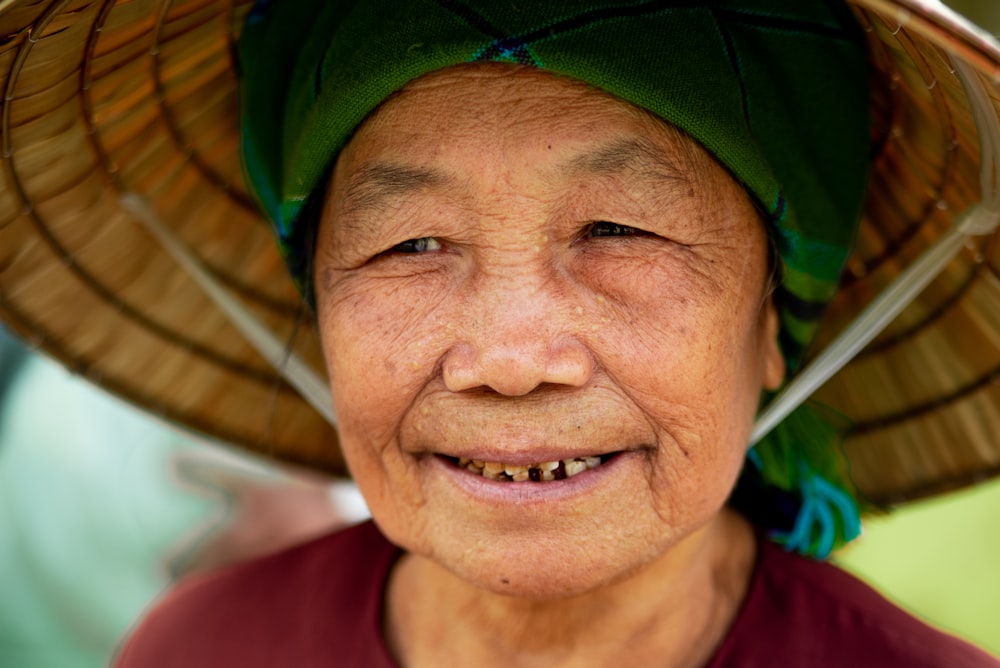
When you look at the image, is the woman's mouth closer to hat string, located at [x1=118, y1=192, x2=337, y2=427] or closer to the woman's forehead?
the woman's forehead

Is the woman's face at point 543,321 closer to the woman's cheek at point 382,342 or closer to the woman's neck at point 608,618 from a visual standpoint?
the woman's cheek at point 382,342

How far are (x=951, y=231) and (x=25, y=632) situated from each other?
2626mm

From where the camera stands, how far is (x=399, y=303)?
156 centimetres

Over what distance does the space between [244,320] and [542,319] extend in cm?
81

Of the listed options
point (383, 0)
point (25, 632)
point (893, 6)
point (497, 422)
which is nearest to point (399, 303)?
point (497, 422)

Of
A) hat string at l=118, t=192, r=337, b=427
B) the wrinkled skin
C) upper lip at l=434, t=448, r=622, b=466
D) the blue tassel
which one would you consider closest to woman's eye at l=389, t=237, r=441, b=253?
the wrinkled skin

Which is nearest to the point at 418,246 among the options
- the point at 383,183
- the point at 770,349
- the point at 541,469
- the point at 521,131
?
the point at 383,183

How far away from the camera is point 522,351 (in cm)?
142

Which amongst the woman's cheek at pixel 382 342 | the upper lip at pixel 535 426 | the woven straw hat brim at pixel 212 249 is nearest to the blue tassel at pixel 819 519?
the woven straw hat brim at pixel 212 249

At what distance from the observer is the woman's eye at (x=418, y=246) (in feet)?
5.14

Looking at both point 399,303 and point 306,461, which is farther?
point 306,461

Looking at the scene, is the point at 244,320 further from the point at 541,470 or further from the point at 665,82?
the point at 665,82

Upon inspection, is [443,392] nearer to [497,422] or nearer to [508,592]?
[497,422]

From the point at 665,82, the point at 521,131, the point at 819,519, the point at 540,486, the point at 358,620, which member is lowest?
the point at 358,620
